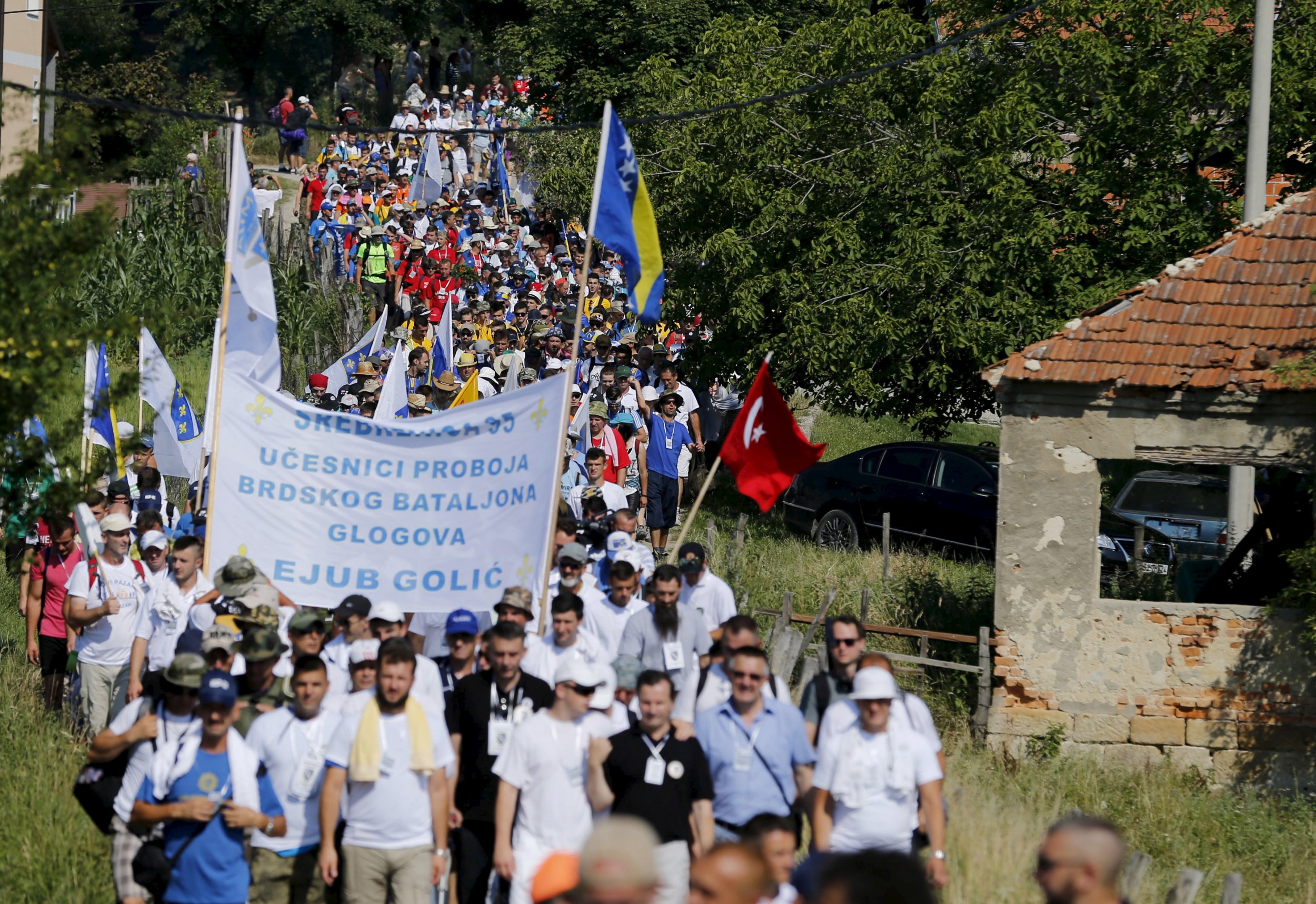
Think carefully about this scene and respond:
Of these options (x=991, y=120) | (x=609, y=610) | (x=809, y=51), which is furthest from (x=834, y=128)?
(x=609, y=610)

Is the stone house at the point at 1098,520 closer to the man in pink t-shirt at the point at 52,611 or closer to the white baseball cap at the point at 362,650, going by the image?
the white baseball cap at the point at 362,650

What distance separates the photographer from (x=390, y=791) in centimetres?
691

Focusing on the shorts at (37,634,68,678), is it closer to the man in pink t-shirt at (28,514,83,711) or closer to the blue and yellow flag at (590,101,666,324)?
the man in pink t-shirt at (28,514,83,711)

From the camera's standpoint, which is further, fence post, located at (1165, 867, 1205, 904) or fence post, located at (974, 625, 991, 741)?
fence post, located at (974, 625, 991, 741)

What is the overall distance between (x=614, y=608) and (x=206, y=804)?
11.3 feet

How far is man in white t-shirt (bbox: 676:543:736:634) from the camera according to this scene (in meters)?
10.1

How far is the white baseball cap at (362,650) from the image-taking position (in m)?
8.11

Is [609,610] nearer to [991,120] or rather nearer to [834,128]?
[991,120]

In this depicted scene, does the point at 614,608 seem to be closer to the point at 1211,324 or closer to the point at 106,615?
the point at 106,615

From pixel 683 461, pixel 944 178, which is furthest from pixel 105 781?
pixel 944 178

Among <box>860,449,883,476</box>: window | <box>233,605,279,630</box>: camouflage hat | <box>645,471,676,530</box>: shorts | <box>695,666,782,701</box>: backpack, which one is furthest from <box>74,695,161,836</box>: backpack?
<box>860,449,883,476</box>: window

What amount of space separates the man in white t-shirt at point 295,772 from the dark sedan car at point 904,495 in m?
11.5

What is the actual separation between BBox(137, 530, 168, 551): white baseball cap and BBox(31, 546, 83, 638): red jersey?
1.01 m

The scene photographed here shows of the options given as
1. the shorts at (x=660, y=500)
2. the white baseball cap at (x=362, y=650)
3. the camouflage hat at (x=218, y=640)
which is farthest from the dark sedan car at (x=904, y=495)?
the camouflage hat at (x=218, y=640)
